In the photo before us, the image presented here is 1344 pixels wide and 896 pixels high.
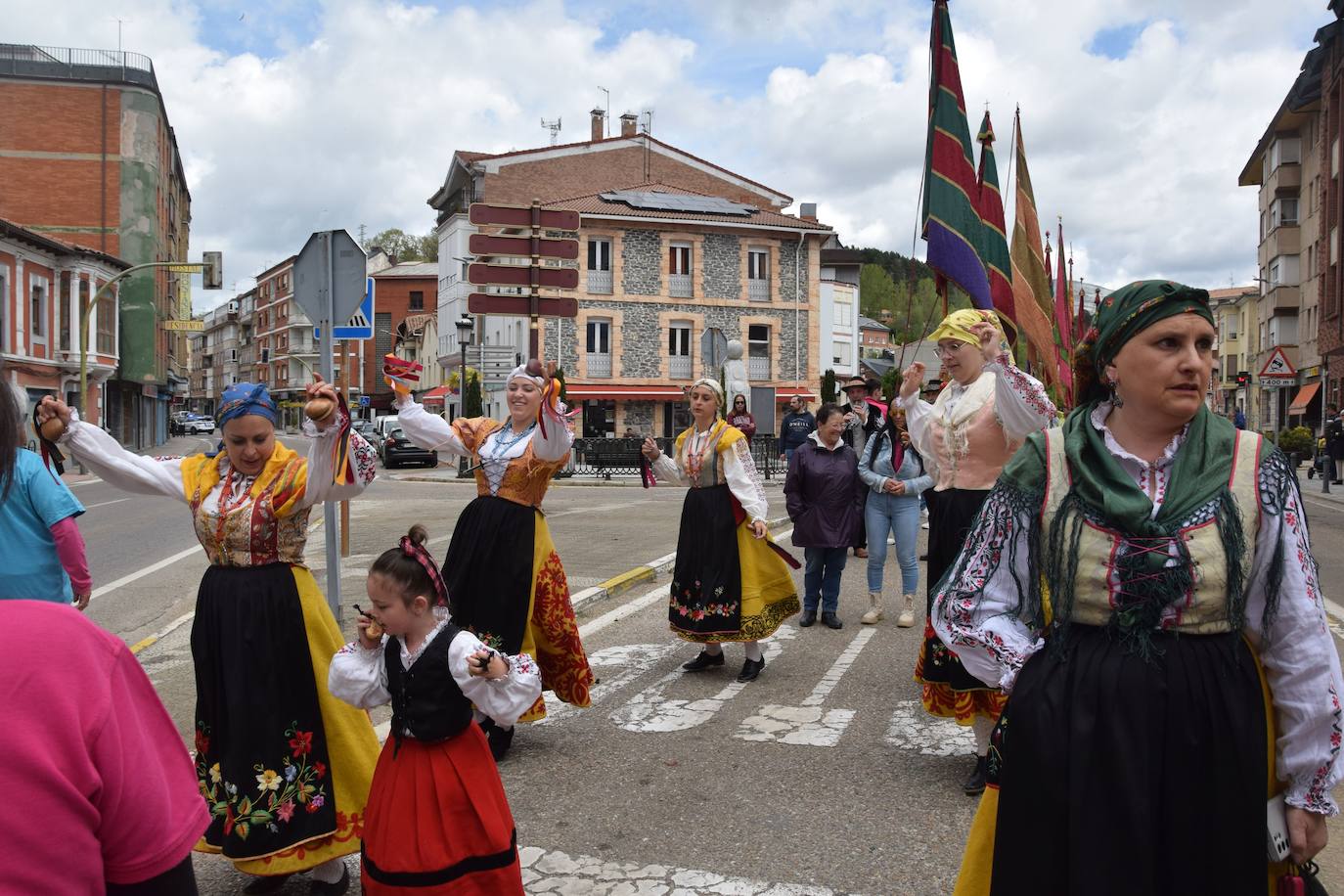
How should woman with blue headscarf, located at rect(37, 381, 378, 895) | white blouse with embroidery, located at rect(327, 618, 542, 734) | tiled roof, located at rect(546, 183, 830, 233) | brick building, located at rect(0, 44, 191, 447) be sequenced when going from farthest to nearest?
1. brick building, located at rect(0, 44, 191, 447)
2. tiled roof, located at rect(546, 183, 830, 233)
3. woman with blue headscarf, located at rect(37, 381, 378, 895)
4. white blouse with embroidery, located at rect(327, 618, 542, 734)

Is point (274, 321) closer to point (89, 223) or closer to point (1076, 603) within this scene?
point (89, 223)

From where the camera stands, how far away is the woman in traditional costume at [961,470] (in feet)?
15.7

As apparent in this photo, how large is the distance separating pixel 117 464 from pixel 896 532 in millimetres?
6489

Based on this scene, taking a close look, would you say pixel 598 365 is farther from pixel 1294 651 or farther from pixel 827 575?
pixel 1294 651

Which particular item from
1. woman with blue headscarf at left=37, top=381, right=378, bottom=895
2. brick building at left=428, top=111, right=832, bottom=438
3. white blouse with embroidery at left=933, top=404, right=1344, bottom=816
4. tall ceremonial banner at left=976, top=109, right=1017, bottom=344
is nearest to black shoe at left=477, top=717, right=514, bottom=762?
woman with blue headscarf at left=37, top=381, right=378, bottom=895

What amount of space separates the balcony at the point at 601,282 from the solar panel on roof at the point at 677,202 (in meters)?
3.03

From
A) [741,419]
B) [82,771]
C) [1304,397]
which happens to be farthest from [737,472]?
[1304,397]

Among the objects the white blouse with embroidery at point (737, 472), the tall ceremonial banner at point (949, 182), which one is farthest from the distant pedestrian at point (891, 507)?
the white blouse with embroidery at point (737, 472)

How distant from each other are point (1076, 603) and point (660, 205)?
43.1m

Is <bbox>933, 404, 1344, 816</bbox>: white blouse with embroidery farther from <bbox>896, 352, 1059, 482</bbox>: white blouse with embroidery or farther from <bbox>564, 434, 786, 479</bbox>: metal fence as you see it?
<bbox>564, 434, 786, 479</bbox>: metal fence

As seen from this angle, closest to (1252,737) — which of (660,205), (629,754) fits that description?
(629,754)

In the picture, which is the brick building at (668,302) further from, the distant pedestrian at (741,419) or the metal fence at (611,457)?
the distant pedestrian at (741,419)

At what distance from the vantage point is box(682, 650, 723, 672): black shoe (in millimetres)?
7074

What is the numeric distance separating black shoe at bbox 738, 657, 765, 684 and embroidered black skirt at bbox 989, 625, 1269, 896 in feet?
15.0
